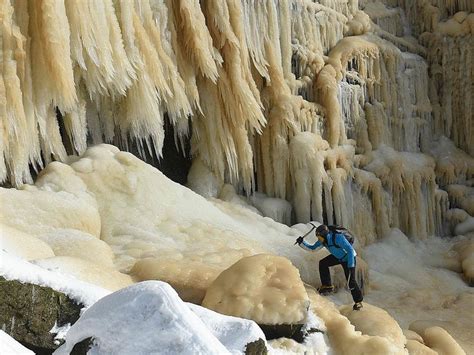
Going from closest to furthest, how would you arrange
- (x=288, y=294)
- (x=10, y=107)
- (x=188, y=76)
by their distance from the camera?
(x=288, y=294) < (x=10, y=107) < (x=188, y=76)

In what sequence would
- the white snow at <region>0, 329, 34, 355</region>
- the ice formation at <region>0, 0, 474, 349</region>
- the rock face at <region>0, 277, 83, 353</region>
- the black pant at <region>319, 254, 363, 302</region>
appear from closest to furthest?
the white snow at <region>0, 329, 34, 355</region>, the rock face at <region>0, 277, 83, 353</region>, the black pant at <region>319, 254, 363, 302</region>, the ice formation at <region>0, 0, 474, 349</region>

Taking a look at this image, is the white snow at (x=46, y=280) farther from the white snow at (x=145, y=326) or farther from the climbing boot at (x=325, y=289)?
the climbing boot at (x=325, y=289)

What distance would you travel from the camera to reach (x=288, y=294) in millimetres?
5352

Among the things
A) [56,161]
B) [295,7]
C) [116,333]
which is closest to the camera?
[116,333]

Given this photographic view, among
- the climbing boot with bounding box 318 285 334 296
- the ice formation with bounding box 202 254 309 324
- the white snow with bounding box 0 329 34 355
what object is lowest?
the climbing boot with bounding box 318 285 334 296

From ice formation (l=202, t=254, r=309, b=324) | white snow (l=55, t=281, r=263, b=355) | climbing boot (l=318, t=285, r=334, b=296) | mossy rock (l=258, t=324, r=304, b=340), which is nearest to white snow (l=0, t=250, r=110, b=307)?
white snow (l=55, t=281, r=263, b=355)

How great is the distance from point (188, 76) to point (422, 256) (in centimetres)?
640

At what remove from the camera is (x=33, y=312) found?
3955 mm

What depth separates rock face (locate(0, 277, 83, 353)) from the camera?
3902 mm

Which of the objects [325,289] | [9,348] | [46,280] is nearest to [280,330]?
[46,280]

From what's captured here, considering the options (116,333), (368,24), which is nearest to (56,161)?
(116,333)

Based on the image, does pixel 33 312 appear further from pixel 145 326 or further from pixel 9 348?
pixel 145 326

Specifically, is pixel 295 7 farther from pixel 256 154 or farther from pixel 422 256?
pixel 422 256

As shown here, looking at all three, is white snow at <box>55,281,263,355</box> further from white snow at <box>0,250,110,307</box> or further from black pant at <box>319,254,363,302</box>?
→ black pant at <box>319,254,363,302</box>
